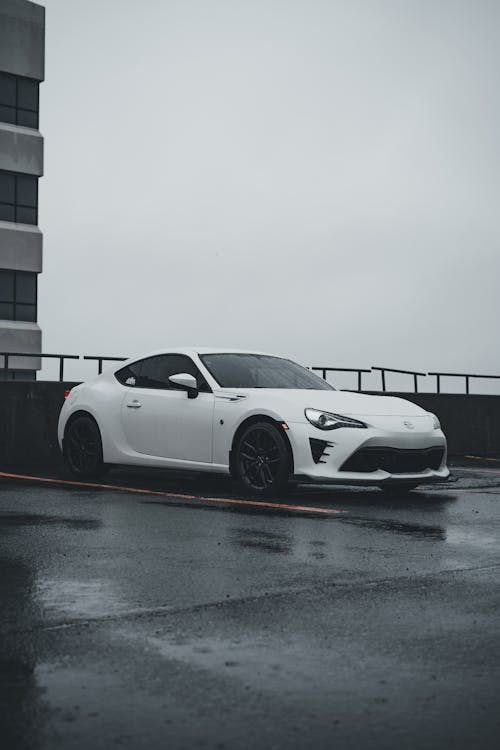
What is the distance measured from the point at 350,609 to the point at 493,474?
32.9ft

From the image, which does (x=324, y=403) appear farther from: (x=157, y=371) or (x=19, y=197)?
(x=19, y=197)

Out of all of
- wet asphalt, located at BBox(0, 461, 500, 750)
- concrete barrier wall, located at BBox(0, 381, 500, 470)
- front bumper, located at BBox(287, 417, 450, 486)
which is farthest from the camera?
concrete barrier wall, located at BBox(0, 381, 500, 470)

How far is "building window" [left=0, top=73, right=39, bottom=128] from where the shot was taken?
4844 cm

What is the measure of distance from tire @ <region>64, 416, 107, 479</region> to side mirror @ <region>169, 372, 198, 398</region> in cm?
135

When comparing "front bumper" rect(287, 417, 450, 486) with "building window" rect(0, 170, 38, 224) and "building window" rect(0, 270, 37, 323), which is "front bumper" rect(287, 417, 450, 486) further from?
"building window" rect(0, 170, 38, 224)

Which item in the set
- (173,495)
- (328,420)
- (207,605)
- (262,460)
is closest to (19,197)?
(173,495)

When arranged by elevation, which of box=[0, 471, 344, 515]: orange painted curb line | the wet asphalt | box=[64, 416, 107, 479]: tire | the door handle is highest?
the door handle

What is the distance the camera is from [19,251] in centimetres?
4806

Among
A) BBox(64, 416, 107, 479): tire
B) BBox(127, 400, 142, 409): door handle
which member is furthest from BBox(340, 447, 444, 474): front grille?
BBox(64, 416, 107, 479): tire

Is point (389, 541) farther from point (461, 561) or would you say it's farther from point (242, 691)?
point (242, 691)

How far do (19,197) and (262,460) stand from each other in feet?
131

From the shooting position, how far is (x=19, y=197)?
48.6 m

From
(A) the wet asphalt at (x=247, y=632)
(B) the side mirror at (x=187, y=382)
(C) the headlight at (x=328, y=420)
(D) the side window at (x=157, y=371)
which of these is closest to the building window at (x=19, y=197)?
(D) the side window at (x=157, y=371)

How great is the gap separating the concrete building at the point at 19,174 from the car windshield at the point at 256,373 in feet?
119
